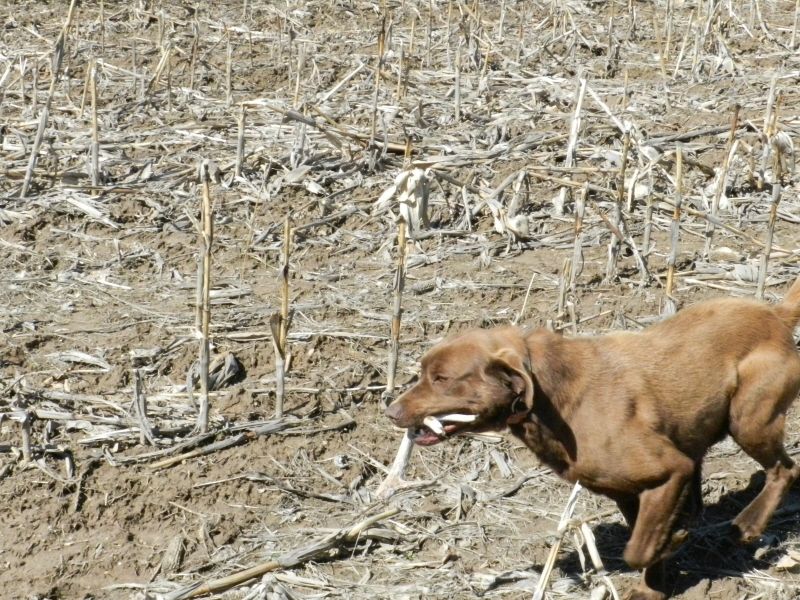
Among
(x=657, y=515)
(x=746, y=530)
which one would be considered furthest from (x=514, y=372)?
(x=746, y=530)

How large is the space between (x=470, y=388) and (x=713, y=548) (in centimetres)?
170

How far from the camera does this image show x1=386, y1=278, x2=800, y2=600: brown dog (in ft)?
18.1

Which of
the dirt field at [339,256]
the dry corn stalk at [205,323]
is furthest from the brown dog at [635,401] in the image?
the dry corn stalk at [205,323]

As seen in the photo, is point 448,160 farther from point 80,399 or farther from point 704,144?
point 80,399

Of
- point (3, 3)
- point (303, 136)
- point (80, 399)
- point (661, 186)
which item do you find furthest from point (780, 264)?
point (3, 3)

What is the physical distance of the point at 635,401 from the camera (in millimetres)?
5664

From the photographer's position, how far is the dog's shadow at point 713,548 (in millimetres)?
6113

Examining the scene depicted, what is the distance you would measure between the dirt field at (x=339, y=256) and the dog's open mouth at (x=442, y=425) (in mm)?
803

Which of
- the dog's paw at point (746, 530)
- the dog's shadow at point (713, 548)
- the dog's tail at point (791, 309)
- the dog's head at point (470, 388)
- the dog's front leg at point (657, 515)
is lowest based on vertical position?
the dog's shadow at point (713, 548)

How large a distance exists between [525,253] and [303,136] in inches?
95.1

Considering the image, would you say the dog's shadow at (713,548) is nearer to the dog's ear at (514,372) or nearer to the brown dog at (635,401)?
the brown dog at (635,401)

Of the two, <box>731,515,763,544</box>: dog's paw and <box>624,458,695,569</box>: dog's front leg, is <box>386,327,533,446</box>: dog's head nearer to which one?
<box>624,458,695,569</box>: dog's front leg

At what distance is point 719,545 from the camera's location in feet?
20.6

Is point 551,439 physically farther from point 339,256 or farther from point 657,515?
point 339,256
